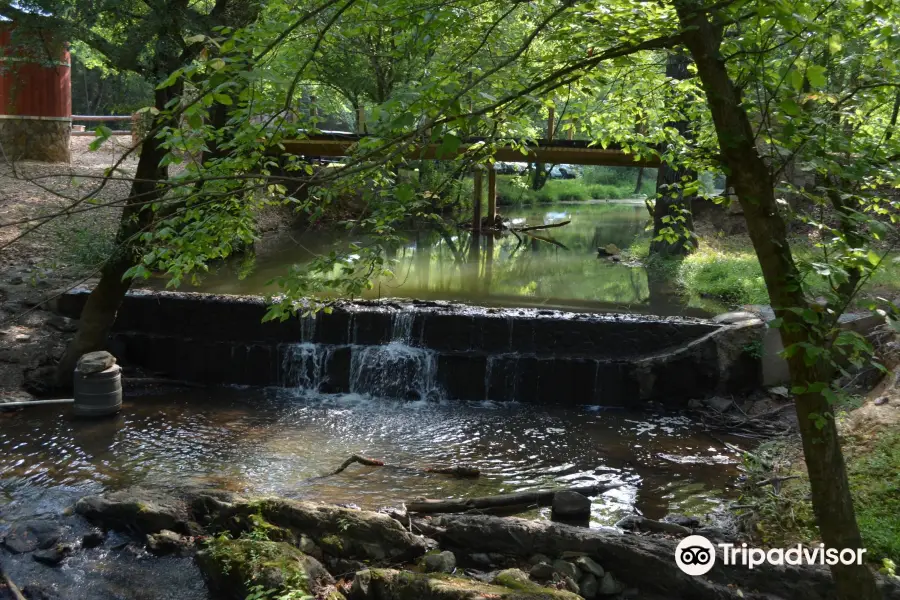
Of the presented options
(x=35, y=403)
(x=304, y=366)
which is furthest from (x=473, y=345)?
(x=35, y=403)

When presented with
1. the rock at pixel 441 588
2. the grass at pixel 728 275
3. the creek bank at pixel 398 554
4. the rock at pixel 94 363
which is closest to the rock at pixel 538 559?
the creek bank at pixel 398 554

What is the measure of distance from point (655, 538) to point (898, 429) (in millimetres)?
2689

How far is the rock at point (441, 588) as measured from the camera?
4.51 metres

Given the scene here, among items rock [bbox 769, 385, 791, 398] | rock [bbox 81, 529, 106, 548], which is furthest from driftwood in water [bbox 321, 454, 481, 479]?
rock [bbox 769, 385, 791, 398]

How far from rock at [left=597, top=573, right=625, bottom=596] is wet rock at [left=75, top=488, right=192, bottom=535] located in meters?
3.06

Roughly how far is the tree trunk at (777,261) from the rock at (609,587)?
198 cm

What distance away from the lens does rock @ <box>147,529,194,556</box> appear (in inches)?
227

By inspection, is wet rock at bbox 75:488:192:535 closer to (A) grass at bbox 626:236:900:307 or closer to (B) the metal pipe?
(B) the metal pipe

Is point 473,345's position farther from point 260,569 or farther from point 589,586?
point 260,569

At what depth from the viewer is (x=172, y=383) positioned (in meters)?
10.7

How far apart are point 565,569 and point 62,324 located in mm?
8454

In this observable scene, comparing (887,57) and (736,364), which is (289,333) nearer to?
(736,364)

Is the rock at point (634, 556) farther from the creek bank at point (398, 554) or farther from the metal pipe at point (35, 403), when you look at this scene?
the metal pipe at point (35, 403)

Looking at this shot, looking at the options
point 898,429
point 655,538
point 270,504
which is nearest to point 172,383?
point 270,504
